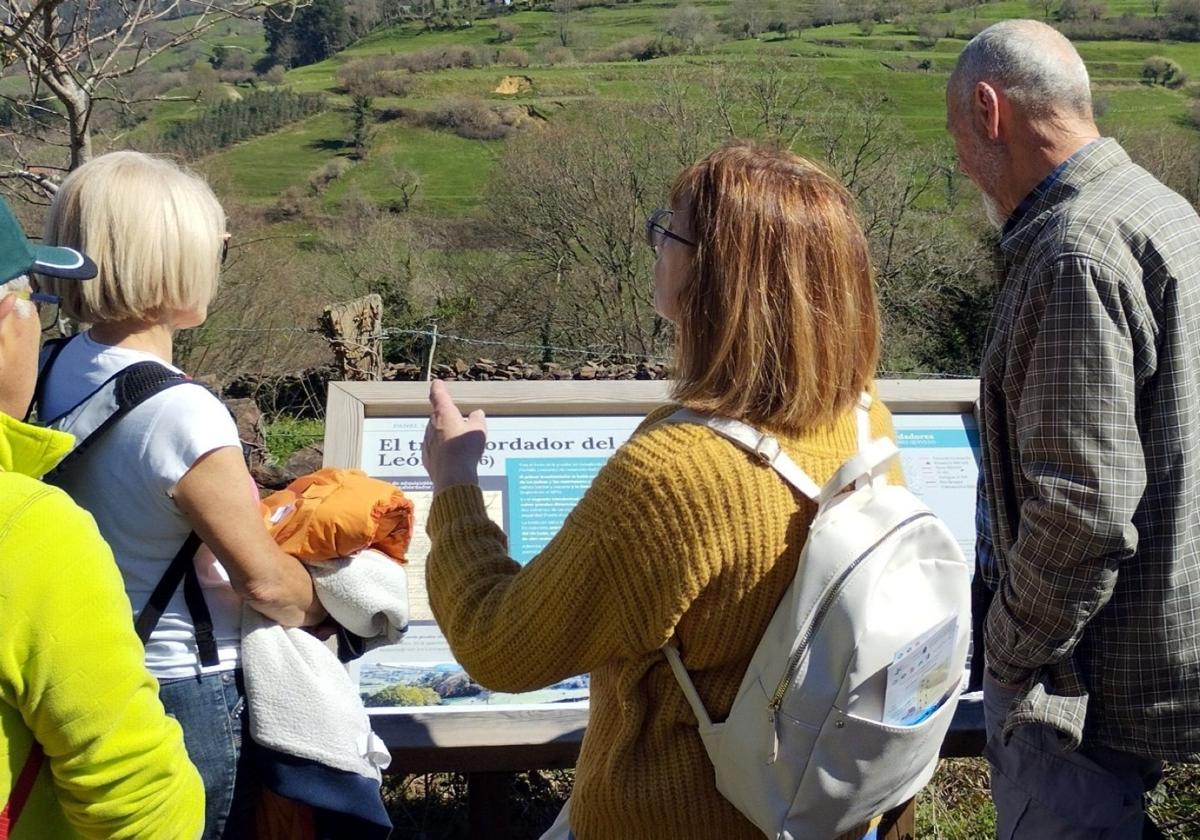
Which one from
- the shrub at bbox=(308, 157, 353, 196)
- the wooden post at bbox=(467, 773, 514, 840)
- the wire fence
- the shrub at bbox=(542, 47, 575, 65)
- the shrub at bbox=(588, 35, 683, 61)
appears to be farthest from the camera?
the shrub at bbox=(542, 47, 575, 65)

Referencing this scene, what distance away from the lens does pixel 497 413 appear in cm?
280

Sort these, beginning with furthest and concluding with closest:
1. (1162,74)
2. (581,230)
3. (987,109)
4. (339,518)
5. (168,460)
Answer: (1162,74) → (581,230) → (987,109) → (339,518) → (168,460)

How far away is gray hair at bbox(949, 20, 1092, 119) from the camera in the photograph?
1.99 meters

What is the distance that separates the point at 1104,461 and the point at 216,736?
1515 millimetres

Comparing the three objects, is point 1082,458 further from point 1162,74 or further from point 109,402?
point 1162,74

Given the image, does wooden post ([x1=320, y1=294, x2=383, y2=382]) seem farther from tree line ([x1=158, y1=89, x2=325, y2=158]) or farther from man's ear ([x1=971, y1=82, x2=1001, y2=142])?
tree line ([x1=158, y1=89, x2=325, y2=158])

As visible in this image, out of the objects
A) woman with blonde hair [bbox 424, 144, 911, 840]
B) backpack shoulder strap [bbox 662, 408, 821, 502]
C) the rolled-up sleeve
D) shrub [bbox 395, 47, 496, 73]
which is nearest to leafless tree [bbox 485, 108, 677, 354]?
the rolled-up sleeve

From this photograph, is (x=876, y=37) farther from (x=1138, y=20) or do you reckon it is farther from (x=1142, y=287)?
(x=1142, y=287)

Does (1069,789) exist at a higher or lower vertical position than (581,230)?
higher

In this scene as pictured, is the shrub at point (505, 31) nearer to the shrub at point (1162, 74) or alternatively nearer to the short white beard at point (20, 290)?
the shrub at point (1162, 74)

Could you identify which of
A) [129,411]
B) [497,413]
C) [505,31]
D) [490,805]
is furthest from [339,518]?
[505,31]

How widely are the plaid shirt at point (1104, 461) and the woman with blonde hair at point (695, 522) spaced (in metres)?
0.40

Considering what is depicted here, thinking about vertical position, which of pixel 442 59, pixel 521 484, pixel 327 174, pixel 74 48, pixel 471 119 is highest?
pixel 74 48

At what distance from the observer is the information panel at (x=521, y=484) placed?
243cm
